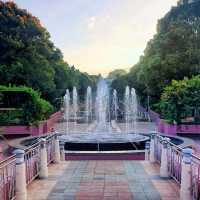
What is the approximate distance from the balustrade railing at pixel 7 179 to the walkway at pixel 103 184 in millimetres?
694

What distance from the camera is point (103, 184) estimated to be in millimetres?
6715

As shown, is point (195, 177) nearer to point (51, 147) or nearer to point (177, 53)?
point (51, 147)

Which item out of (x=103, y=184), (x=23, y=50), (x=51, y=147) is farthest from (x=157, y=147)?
(x=23, y=50)

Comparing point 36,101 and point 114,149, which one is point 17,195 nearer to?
point 114,149

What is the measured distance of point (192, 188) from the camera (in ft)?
17.5

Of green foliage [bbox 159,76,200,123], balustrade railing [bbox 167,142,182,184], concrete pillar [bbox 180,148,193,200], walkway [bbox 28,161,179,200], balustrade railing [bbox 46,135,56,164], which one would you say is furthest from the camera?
green foliage [bbox 159,76,200,123]

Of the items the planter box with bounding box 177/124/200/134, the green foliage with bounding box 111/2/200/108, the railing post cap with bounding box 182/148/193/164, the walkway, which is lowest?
the walkway

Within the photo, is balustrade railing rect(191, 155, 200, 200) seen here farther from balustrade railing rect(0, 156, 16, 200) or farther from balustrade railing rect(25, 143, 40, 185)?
balustrade railing rect(25, 143, 40, 185)

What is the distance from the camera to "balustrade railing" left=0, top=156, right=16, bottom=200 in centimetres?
479

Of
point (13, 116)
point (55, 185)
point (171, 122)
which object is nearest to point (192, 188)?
point (55, 185)

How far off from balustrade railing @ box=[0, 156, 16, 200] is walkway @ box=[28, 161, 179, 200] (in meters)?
0.69

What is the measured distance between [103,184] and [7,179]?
2402 millimetres

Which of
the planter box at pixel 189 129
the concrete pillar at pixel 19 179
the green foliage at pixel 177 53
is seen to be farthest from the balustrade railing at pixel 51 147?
the green foliage at pixel 177 53

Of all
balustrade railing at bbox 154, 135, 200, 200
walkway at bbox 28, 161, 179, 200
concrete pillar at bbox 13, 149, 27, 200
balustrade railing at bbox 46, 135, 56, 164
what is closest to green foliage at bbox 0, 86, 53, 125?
balustrade railing at bbox 46, 135, 56, 164
